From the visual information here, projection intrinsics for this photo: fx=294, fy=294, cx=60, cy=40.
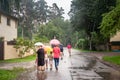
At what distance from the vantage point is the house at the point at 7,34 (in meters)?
28.4

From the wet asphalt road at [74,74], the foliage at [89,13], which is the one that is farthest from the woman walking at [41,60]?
→ the foliage at [89,13]

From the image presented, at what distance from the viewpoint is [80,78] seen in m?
15.1

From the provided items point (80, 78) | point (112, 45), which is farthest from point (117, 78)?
point (112, 45)

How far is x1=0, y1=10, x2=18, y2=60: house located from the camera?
93.3 ft

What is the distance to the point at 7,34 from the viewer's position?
4250cm

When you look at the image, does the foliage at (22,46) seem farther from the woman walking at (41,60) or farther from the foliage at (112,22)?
the woman walking at (41,60)

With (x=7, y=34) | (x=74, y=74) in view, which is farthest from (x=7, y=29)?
(x=74, y=74)

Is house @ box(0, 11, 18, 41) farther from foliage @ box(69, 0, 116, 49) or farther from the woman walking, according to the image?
the woman walking

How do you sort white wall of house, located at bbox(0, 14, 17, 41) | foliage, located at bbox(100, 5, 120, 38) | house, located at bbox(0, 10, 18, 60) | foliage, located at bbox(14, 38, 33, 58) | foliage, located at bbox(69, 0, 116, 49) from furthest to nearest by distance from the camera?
1. foliage, located at bbox(69, 0, 116, 49)
2. white wall of house, located at bbox(0, 14, 17, 41)
3. foliage, located at bbox(14, 38, 33, 58)
4. foliage, located at bbox(100, 5, 120, 38)
5. house, located at bbox(0, 10, 18, 60)

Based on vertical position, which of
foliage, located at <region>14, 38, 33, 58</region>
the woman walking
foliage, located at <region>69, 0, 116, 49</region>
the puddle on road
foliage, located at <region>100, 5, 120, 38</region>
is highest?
foliage, located at <region>69, 0, 116, 49</region>

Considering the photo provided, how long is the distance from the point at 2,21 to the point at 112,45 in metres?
29.2

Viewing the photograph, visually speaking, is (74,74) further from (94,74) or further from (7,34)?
(7,34)

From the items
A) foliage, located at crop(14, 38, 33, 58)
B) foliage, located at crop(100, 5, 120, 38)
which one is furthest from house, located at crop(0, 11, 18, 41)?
foliage, located at crop(100, 5, 120, 38)

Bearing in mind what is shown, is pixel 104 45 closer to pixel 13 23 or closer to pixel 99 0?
pixel 99 0
